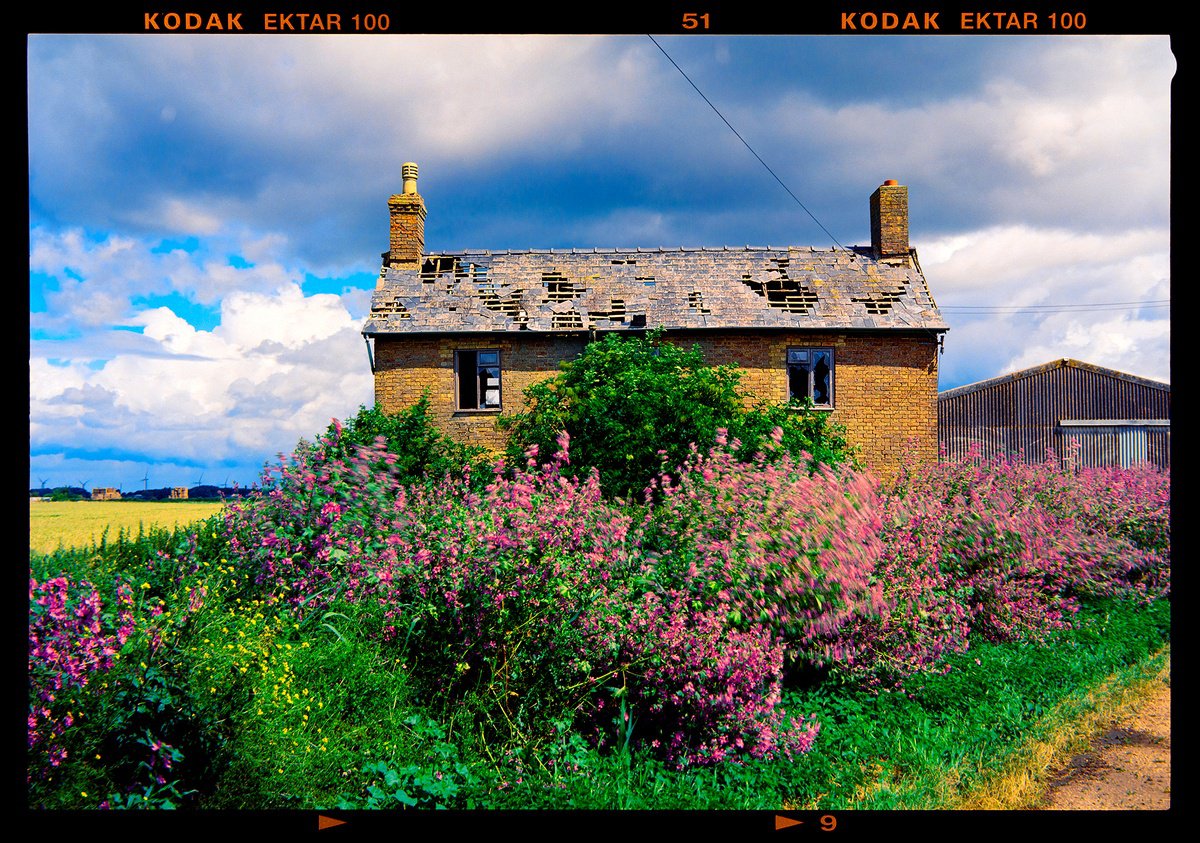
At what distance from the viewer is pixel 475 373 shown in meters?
18.0

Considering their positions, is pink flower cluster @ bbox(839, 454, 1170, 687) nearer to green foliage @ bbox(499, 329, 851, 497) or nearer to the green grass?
the green grass

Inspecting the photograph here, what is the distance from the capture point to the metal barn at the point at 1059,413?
2036cm

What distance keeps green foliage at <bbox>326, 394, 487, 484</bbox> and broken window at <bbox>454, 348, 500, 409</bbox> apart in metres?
1.16

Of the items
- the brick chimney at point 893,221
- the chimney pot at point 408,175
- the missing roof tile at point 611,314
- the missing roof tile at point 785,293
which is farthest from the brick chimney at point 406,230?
the brick chimney at point 893,221

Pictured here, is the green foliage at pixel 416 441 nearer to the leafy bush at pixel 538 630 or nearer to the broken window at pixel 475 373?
the broken window at pixel 475 373

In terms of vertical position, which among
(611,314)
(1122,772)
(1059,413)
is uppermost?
(611,314)

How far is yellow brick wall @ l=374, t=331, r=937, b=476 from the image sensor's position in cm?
1759

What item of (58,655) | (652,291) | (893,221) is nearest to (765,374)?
(652,291)

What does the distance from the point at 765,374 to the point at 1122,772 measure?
1333cm

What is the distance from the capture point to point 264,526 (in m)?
6.82

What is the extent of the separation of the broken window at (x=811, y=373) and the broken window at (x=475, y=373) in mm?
7469

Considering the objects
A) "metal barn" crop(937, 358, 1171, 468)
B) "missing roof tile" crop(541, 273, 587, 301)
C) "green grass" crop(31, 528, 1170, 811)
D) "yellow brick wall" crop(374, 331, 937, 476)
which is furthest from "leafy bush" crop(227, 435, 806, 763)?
→ "metal barn" crop(937, 358, 1171, 468)

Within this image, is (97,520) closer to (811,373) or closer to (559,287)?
(559,287)

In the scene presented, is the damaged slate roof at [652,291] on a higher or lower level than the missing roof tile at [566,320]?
higher
